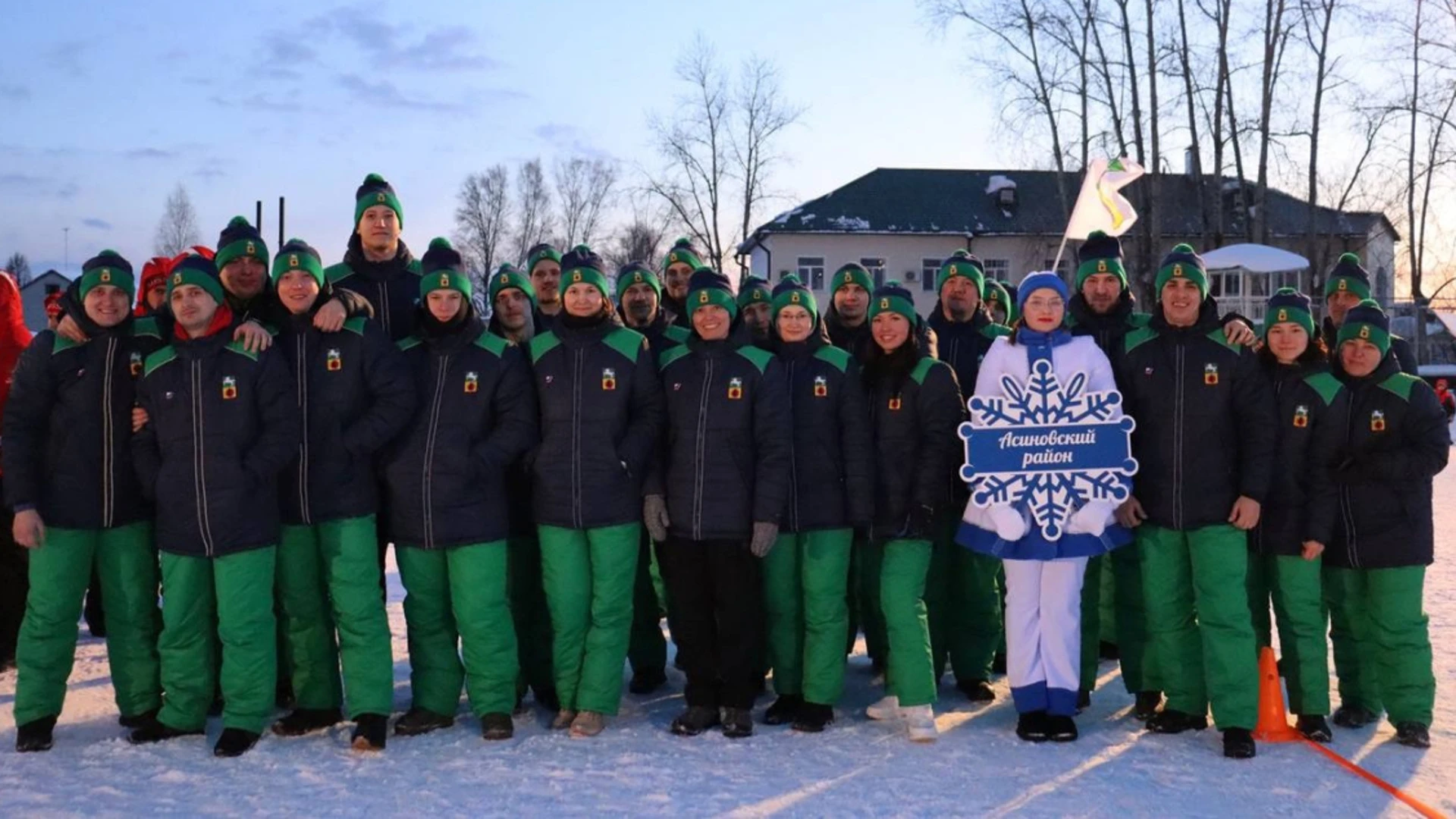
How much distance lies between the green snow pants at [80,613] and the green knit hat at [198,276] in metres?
1.13

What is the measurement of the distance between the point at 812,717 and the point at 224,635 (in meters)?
2.65

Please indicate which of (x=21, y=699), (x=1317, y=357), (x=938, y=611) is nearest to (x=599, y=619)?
(x=938, y=611)

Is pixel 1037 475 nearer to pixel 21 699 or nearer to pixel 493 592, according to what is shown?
pixel 493 592

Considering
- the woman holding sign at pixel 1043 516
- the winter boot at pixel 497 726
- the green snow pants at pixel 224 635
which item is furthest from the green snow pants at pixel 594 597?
the woman holding sign at pixel 1043 516

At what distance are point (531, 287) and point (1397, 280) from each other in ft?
136

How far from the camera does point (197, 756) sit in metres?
5.07

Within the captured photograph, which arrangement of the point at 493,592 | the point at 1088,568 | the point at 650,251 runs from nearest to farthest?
the point at 493,592
the point at 1088,568
the point at 650,251

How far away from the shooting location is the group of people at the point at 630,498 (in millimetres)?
5191

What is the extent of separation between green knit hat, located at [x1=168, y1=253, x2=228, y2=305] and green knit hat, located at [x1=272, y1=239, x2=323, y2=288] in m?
0.26

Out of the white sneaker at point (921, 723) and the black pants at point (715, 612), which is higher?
the black pants at point (715, 612)

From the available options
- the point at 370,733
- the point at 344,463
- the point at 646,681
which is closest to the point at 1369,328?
the point at 646,681

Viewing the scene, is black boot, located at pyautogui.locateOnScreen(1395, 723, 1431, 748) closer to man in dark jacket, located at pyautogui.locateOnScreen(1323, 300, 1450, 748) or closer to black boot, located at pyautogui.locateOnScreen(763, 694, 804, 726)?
man in dark jacket, located at pyautogui.locateOnScreen(1323, 300, 1450, 748)

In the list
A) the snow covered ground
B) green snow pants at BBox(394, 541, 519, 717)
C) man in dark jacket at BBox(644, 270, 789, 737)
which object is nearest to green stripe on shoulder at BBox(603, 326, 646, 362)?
man in dark jacket at BBox(644, 270, 789, 737)

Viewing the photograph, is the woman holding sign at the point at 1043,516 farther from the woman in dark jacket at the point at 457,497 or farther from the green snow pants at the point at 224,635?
the green snow pants at the point at 224,635
